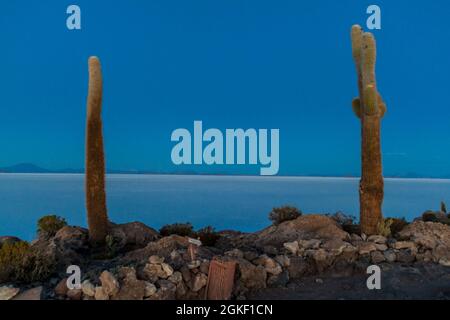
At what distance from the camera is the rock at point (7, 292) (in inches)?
248

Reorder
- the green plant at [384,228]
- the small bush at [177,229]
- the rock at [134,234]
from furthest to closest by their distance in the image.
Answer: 1. the small bush at [177,229]
2. the rock at [134,234]
3. the green plant at [384,228]

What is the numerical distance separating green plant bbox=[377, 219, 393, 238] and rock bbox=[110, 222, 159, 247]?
4.70m

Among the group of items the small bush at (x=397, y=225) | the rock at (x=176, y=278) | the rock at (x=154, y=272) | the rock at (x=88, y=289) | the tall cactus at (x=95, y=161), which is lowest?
the rock at (x=88, y=289)

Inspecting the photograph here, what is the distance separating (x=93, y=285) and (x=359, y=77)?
23.7 feet

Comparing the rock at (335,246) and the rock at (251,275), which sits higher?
the rock at (335,246)

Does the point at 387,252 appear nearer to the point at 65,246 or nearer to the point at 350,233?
the point at 350,233

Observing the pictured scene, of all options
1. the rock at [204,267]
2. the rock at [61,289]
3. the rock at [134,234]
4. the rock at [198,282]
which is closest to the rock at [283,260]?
the rock at [204,267]

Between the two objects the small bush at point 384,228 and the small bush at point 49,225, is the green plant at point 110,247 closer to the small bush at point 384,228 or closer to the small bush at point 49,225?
the small bush at point 49,225

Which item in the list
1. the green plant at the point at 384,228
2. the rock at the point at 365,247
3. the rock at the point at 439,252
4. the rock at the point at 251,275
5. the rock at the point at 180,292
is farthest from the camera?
the green plant at the point at 384,228

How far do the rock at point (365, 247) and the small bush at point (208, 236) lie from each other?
2.95 m

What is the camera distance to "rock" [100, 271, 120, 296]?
6328mm

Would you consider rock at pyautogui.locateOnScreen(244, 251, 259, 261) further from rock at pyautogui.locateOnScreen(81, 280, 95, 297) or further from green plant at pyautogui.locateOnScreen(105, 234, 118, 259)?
green plant at pyautogui.locateOnScreen(105, 234, 118, 259)

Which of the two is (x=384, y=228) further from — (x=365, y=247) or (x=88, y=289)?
(x=88, y=289)
